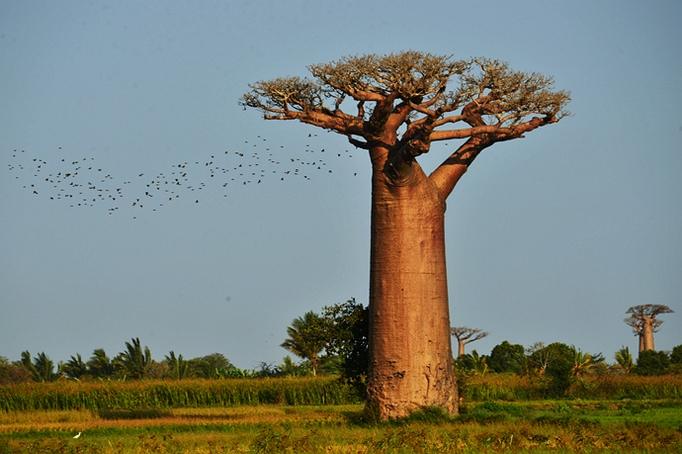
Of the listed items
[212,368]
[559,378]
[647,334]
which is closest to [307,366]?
[212,368]

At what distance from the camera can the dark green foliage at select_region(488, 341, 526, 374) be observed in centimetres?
4827

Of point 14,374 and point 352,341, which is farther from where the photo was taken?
point 14,374

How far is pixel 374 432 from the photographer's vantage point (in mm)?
16812

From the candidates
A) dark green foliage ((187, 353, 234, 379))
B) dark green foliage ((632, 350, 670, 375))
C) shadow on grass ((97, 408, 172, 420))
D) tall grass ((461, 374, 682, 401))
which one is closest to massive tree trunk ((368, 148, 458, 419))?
shadow on grass ((97, 408, 172, 420))

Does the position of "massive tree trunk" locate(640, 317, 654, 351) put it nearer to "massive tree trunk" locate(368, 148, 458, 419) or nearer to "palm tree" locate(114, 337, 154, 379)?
"palm tree" locate(114, 337, 154, 379)

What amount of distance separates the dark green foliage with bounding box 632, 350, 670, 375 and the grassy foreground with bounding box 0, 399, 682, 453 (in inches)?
751

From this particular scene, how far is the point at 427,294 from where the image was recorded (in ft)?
62.6

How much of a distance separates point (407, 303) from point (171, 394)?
1416 centimetres

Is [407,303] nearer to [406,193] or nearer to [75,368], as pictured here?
[406,193]

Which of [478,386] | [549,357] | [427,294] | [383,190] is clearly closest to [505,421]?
[427,294]

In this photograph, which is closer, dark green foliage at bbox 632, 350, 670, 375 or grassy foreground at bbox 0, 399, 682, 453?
grassy foreground at bbox 0, 399, 682, 453

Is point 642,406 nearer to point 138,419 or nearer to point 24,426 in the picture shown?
point 138,419

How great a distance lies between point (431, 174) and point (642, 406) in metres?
8.05

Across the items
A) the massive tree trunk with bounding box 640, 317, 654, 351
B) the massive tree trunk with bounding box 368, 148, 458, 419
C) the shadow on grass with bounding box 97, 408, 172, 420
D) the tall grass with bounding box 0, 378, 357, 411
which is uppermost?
the massive tree trunk with bounding box 640, 317, 654, 351
